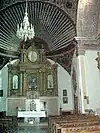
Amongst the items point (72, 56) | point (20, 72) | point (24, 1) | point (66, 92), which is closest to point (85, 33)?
point (72, 56)

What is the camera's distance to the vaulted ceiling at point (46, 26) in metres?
12.5

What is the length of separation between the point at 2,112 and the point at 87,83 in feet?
21.3

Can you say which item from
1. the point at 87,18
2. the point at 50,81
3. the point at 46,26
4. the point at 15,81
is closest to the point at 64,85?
the point at 50,81

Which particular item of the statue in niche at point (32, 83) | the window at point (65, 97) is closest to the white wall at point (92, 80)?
the window at point (65, 97)

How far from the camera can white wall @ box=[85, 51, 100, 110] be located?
1109cm

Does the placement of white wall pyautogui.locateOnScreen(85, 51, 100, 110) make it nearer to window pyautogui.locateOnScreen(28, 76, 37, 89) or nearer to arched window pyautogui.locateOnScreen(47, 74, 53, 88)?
arched window pyautogui.locateOnScreen(47, 74, 53, 88)

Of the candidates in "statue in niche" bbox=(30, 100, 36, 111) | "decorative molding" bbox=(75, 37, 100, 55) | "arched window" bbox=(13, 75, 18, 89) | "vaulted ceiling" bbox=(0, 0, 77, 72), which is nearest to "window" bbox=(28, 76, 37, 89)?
"arched window" bbox=(13, 75, 18, 89)

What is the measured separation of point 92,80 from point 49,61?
546cm

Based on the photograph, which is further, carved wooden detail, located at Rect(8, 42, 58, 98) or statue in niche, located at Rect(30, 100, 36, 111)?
carved wooden detail, located at Rect(8, 42, 58, 98)

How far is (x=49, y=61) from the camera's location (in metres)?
16.3

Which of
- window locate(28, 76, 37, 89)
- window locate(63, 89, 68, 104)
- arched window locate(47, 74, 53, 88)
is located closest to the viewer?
window locate(63, 89, 68, 104)

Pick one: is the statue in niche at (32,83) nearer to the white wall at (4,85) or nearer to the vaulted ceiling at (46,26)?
the white wall at (4,85)

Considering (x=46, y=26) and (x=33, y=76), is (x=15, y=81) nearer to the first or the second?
(x=33, y=76)

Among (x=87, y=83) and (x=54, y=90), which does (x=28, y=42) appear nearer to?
(x=54, y=90)
